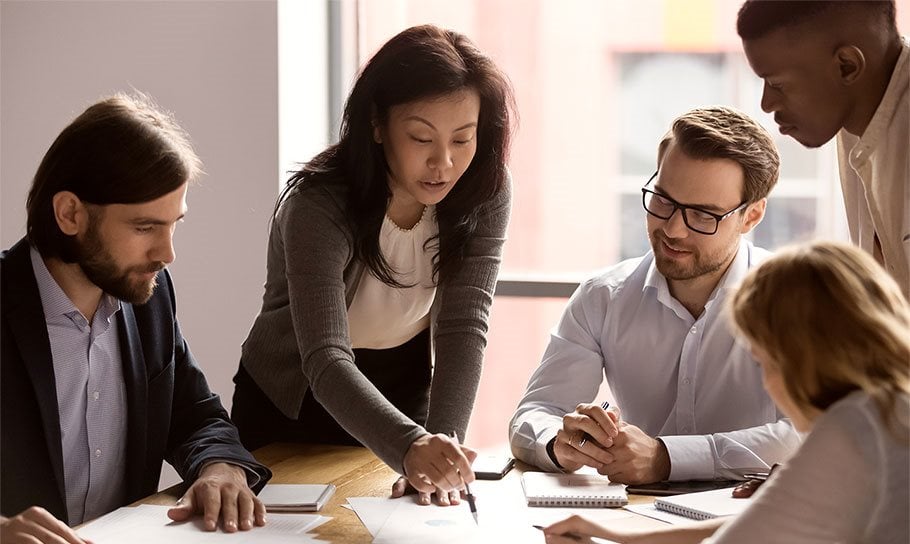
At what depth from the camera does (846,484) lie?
3.65 feet

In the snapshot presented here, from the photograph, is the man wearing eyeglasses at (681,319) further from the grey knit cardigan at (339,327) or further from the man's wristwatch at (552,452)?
the grey knit cardigan at (339,327)

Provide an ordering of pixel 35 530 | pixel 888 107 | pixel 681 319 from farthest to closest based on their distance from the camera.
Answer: pixel 681 319 < pixel 888 107 < pixel 35 530

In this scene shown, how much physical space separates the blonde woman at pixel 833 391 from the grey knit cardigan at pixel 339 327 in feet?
2.43

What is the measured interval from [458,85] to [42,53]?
244 cm

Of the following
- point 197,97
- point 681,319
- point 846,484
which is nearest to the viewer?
point 846,484

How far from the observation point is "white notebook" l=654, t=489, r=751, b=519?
1.70 meters

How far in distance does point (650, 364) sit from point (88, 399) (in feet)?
3.80

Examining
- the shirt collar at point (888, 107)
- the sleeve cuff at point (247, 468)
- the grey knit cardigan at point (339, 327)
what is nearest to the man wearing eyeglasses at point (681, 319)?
the grey knit cardigan at point (339, 327)

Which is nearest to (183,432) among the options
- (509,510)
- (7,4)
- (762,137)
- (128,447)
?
(128,447)

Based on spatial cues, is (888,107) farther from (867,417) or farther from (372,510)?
(372,510)

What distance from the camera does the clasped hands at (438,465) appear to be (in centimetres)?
172

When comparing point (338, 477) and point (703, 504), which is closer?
point (703, 504)

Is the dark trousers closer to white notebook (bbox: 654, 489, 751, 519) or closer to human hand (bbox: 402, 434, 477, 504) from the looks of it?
human hand (bbox: 402, 434, 477, 504)

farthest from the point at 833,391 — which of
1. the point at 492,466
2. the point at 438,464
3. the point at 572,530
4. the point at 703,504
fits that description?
the point at 492,466
